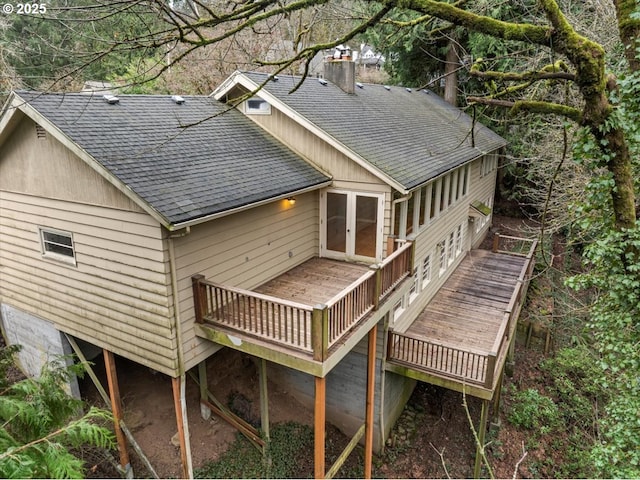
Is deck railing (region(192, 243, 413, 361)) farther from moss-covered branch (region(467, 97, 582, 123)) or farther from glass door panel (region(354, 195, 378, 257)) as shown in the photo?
moss-covered branch (region(467, 97, 582, 123))

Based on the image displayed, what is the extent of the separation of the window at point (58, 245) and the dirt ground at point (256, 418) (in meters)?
→ 4.02

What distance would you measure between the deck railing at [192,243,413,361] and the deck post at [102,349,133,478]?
2673 mm

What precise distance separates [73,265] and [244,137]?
183 inches

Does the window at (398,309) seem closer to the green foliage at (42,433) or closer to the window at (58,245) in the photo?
the green foliage at (42,433)

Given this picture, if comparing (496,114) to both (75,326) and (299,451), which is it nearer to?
(299,451)

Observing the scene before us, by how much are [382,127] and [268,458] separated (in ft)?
30.9

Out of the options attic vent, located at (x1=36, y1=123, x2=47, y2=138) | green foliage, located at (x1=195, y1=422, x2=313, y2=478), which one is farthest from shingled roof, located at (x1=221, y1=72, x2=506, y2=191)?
green foliage, located at (x1=195, y1=422, x2=313, y2=478)

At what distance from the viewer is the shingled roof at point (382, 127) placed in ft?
32.3

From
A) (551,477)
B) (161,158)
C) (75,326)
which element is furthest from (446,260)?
(75,326)

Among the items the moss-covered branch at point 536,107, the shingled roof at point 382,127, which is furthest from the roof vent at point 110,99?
the moss-covered branch at point 536,107

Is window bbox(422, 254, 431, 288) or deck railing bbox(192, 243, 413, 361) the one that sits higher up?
deck railing bbox(192, 243, 413, 361)

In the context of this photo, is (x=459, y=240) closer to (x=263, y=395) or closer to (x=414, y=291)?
(x=414, y=291)

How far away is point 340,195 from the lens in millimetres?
10234

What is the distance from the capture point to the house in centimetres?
714
